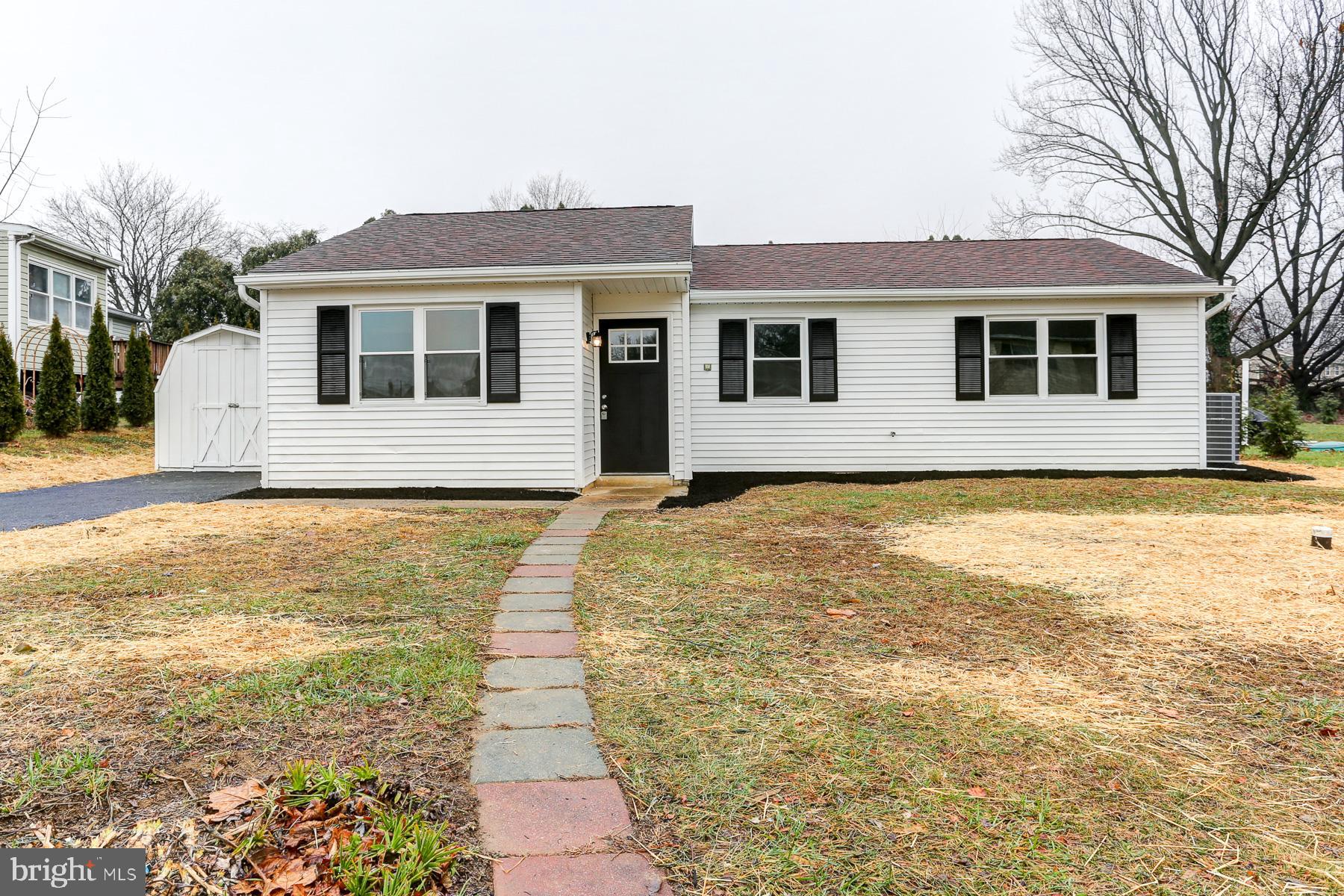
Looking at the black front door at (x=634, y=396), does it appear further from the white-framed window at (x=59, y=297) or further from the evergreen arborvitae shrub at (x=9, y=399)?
the white-framed window at (x=59, y=297)

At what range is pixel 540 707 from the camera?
244 centimetres

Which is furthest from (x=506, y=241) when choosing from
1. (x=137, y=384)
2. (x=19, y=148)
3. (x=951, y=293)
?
(x=137, y=384)

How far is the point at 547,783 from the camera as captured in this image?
6.30ft

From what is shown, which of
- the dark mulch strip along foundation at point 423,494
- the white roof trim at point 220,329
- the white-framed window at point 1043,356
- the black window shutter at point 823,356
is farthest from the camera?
the white roof trim at point 220,329

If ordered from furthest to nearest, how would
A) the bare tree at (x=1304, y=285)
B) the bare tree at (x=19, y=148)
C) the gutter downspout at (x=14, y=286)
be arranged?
the bare tree at (x=1304, y=285) < the gutter downspout at (x=14, y=286) < the bare tree at (x=19, y=148)

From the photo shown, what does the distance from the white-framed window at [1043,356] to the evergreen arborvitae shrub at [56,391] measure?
16.0 metres

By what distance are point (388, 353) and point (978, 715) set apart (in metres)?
8.52

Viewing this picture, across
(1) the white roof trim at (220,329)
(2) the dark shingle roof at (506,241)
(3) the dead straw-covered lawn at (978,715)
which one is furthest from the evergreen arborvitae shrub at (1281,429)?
(1) the white roof trim at (220,329)

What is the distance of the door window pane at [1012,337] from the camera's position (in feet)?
35.9

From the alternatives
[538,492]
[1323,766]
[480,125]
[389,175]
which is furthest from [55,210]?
[1323,766]

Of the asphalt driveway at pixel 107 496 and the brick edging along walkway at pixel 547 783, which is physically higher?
the asphalt driveway at pixel 107 496

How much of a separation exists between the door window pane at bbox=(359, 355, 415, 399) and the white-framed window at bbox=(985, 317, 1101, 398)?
8152mm

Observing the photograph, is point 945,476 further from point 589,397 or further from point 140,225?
point 140,225

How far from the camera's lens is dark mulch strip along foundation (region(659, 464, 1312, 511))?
9.86 m
